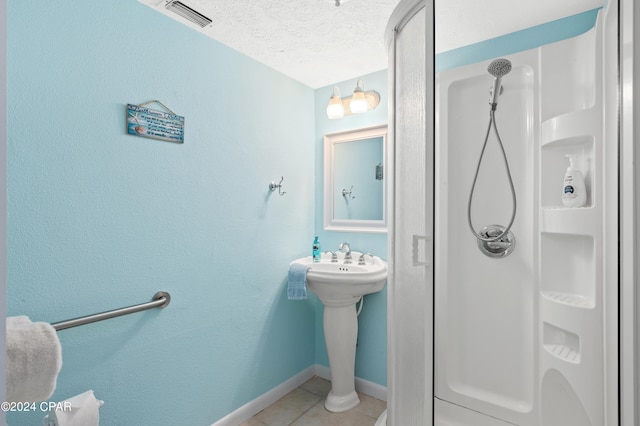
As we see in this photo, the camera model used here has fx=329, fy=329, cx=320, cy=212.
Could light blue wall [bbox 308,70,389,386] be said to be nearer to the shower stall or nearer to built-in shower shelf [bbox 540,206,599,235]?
the shower stall

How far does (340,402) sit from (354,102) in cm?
195

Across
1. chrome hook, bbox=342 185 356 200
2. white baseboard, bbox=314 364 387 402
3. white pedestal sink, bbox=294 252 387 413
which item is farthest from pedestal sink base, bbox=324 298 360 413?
chrome hook, bbox=342 185 356 200

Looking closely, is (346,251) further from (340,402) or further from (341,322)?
(340,402)

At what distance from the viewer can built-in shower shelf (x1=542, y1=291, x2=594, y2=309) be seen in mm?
1376

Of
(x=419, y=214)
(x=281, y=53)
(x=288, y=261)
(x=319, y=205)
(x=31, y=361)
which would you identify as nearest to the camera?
(x=31, y=361)

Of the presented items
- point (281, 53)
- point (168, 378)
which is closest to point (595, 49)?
point (281, 53)

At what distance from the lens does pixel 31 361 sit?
32.6 inches

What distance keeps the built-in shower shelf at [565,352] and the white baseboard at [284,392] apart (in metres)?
1.09

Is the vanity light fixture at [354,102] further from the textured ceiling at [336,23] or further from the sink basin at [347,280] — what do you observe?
the sink basin at [347,280]

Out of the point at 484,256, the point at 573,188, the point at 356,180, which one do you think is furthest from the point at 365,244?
the point at 573,188

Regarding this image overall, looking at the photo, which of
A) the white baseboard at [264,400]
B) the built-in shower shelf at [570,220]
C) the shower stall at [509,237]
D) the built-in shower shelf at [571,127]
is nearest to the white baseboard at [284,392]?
the white baseboard at [264,400]

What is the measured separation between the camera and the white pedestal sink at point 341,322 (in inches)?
80.4

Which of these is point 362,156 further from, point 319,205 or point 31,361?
point 31,361

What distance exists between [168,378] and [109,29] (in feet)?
5.36
